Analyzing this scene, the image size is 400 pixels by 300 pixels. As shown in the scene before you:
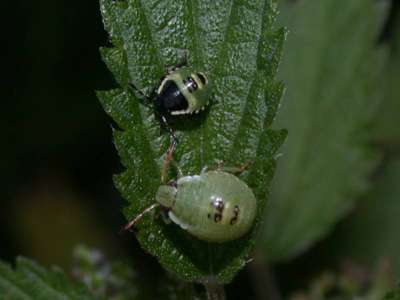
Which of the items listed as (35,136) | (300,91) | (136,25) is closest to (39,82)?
(35,136)

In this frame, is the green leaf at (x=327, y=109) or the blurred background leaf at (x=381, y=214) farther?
the blurred background leaf at (x=381, y=214)

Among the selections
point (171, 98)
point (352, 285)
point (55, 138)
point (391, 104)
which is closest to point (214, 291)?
point (171, 98)

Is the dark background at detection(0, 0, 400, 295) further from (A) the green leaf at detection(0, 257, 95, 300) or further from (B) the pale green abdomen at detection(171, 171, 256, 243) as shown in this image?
(B) the pale green abdomen at detection(171, 171, 256, 243)

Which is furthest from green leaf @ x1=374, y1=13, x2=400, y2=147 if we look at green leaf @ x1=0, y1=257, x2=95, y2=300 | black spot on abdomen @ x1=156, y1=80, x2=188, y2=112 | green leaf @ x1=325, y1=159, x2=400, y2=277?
green leaf @ x1=0, y1=257, x2=95, y2=300

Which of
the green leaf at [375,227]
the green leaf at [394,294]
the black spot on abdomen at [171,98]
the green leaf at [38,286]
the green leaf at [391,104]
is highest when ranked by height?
the black spot on abdomen at [171,98]

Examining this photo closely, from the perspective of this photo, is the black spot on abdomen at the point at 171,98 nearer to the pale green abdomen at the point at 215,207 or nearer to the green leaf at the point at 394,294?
the pale green abdomen at the point at 215,207

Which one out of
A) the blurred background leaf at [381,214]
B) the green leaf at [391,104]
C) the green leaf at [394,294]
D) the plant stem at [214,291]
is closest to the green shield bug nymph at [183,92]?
the plant stem at [214,291]

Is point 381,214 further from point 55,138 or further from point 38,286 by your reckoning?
point 38,286
